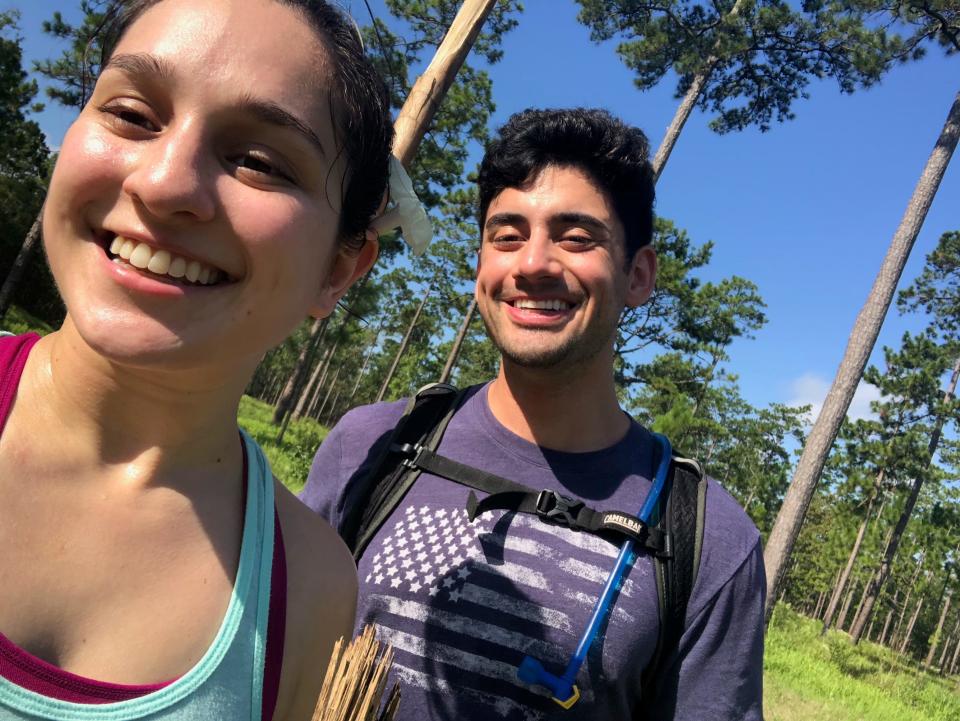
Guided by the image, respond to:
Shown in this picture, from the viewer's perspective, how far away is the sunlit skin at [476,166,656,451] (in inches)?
74.1

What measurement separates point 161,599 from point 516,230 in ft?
4.76

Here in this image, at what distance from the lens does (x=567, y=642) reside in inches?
58.9

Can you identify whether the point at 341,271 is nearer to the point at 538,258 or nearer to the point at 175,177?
the point at 175,177

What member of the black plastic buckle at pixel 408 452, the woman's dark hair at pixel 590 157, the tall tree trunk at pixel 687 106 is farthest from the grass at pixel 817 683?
the tall tree trunk at pixel 687 106

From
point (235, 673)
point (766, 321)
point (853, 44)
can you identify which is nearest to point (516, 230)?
point (235, 673)

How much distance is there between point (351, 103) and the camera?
43.7 inches

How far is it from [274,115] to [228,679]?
2.89ft

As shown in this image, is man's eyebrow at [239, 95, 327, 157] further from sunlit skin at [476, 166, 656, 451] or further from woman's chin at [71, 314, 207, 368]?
sunlit skin at [476, 166, 656, 451]

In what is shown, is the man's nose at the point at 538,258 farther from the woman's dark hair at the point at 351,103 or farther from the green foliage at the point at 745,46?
the green foliage at the point at 745,46

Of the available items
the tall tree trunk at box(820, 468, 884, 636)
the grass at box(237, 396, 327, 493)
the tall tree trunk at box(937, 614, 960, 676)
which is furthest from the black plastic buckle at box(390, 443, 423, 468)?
the tall tree trunk at box(937, 614, 960, 676)

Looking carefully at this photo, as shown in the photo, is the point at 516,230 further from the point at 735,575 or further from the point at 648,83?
the point at 648,83

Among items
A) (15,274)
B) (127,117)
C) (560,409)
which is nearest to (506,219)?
(560,409)

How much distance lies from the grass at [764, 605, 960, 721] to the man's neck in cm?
778

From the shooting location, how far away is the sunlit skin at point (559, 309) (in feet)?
6.17
